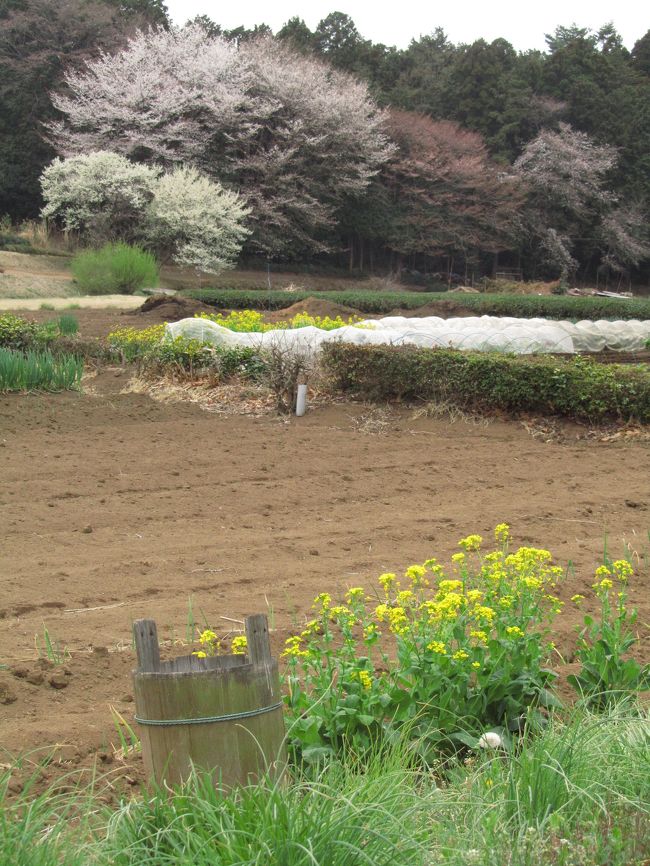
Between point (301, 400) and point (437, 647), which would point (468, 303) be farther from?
point (437, 647)

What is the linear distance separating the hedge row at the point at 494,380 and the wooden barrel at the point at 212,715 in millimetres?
7144

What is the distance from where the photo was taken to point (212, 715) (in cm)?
224

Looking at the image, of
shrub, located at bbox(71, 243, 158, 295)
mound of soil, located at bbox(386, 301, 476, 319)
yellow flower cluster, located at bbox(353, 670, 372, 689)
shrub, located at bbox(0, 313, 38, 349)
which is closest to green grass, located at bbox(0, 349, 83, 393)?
shrub, located at bbox(0, 313, 38, 349)

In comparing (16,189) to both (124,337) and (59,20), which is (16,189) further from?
(124,337)

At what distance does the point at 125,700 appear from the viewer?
3.47 meters

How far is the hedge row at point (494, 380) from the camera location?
891cm

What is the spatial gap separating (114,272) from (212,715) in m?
21.3

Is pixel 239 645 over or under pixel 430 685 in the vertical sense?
over

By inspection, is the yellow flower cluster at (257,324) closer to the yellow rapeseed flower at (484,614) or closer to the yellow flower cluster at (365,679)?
the yellow rapeseed flower at (484,614)

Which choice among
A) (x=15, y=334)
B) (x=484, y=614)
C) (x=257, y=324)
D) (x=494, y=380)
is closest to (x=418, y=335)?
(x=494, y=380)

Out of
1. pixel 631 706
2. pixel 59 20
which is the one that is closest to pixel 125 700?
pixel 631 706

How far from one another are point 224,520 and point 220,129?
87.7 ft

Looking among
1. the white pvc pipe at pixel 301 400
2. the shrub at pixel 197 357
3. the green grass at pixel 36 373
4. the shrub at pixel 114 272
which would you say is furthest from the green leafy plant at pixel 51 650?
the shrub at pixel 114 272

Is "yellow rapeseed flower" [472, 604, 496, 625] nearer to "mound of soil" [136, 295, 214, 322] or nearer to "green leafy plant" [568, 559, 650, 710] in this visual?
"green leafy plant" [568, 559, 650, 710]
